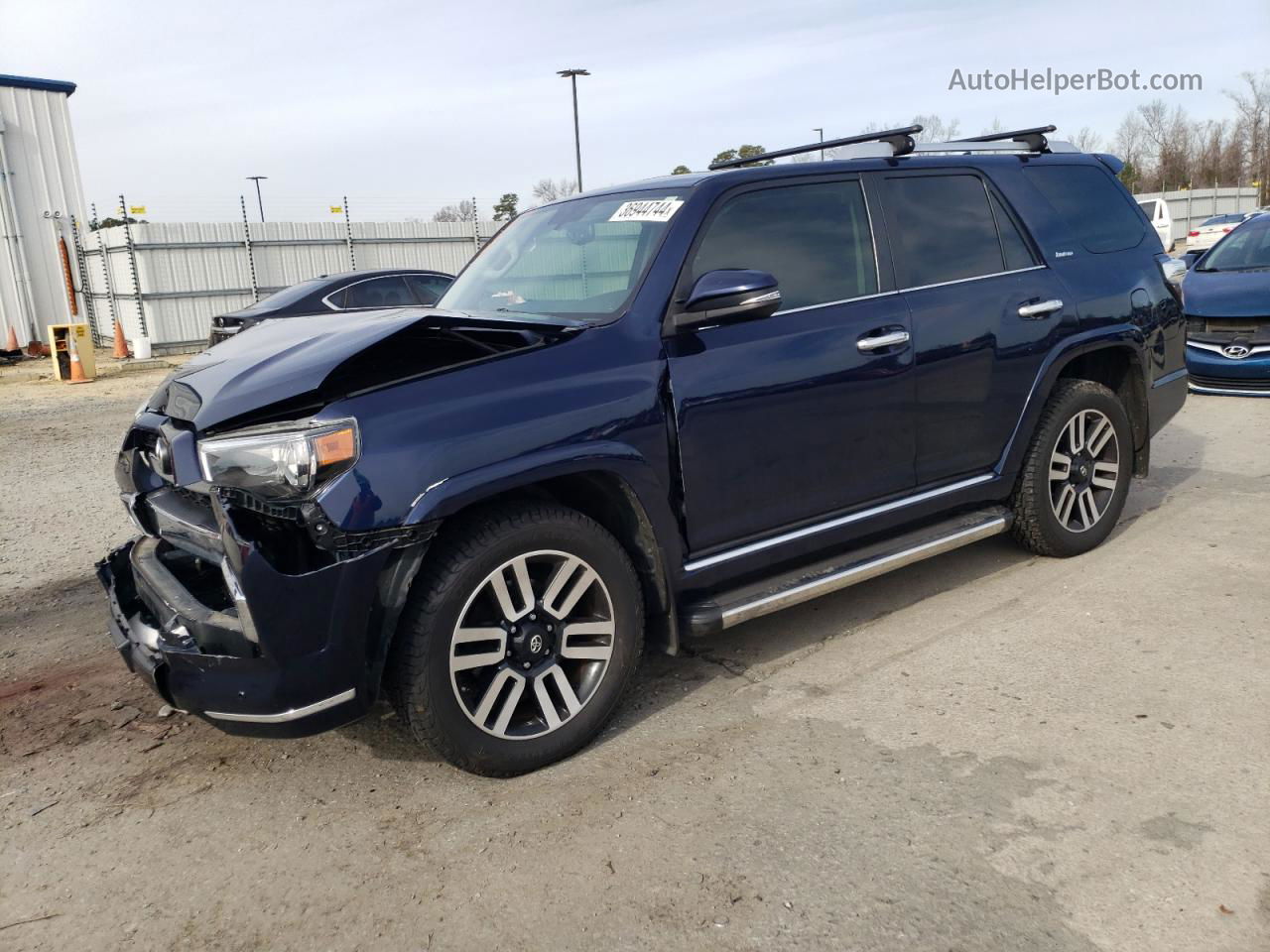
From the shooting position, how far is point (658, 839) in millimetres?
2891

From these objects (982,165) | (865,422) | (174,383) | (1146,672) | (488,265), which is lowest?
(1146,672)

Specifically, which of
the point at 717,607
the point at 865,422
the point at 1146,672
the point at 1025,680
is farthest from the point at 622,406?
the point at 1146,672

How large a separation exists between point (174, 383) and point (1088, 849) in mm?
3200

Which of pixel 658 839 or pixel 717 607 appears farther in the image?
pixel 717 607

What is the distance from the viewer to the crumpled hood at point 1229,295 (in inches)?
330

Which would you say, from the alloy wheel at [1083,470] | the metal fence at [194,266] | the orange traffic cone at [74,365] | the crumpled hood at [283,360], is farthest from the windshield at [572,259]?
the metal fence at [194,266]

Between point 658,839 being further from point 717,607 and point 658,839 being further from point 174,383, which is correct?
point 174,383

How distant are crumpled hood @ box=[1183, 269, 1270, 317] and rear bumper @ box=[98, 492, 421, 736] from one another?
25.2 ft

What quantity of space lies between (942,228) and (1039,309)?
621 millimetres

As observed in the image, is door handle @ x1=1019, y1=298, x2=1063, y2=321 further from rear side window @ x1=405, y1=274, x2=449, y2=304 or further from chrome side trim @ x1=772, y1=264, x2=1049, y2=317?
rear side window @ x1=405, y1=274, x2=449, y2=304

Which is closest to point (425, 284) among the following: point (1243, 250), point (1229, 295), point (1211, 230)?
point (1229, 295)

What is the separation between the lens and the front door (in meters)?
3.56

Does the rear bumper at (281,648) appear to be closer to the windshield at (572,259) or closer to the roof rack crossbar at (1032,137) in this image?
the windshield at (572,259)

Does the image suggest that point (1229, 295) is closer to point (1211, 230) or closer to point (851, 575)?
point (851, 575)
